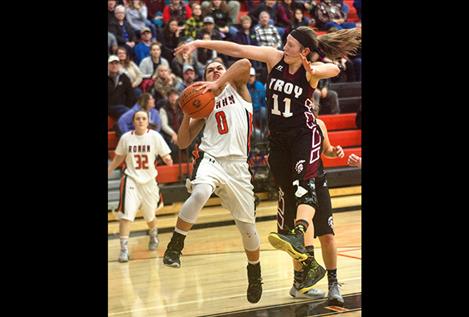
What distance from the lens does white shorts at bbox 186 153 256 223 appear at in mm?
6359

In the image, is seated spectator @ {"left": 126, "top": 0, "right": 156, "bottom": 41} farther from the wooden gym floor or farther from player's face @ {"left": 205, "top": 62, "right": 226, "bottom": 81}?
player's face @ {"left": 205, "top": 62, "right": 226, "bottom": 81}

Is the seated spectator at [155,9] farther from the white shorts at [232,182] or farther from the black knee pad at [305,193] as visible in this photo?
the black knee pad at [305,193]

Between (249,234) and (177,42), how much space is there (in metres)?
6.19

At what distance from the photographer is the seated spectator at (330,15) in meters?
12.0

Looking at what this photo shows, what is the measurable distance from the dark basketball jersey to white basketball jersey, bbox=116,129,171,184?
2.82 metres

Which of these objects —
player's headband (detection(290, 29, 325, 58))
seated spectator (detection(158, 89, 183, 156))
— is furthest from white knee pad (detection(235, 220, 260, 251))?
seated spectator (detection(158, 89, 183, 156))

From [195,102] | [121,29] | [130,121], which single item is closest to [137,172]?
[130,121]

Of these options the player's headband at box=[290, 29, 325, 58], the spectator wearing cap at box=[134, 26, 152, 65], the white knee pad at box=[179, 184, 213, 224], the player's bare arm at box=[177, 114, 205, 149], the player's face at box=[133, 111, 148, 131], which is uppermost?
the spectator wearing cap at box=[134, 26, 152, 65]

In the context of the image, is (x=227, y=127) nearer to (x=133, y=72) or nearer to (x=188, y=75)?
(x=188, y=75)

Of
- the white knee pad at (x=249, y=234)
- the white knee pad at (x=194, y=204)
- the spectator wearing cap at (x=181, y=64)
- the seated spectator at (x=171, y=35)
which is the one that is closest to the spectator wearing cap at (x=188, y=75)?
the spectator wearing cap at (x=181, y=64)
